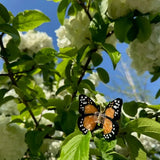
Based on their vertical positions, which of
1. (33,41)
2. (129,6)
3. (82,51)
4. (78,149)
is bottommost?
(78,149)

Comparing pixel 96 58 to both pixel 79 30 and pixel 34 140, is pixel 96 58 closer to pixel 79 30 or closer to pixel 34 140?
pixel 79 30

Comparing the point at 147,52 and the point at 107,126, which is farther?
the point at 147,52

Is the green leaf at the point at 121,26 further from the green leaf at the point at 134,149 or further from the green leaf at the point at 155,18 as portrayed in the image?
the green leaf at the point at 134,149

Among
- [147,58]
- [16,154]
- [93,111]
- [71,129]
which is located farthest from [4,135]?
[147,58]

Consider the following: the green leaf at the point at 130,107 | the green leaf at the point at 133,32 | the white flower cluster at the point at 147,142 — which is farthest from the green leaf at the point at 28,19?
the white flower cluster at the point at 147,142

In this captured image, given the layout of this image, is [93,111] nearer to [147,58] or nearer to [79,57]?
[79,57]

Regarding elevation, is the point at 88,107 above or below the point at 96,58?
below

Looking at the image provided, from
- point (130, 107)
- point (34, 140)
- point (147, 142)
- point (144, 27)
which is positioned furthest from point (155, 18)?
point (147, 142)
